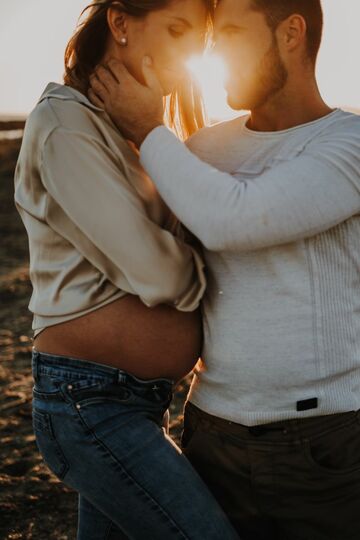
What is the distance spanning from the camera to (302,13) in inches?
79.0

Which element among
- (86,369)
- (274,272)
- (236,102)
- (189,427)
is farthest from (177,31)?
(189,427)

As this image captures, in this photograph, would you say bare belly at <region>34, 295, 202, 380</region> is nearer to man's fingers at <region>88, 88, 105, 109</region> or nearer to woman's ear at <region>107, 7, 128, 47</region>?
man's fingers at <region>88, 88, 105, 109</region>

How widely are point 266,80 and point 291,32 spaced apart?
6.1 inches

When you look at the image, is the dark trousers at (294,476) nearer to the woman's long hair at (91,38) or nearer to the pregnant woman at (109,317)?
the pregnant woman at (109,317)

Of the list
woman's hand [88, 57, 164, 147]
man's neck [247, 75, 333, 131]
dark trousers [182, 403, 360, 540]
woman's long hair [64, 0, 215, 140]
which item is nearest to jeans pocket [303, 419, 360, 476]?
dark trousers [182, 403, 360, 540]

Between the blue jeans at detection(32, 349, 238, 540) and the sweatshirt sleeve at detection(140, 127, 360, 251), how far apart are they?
52 cm

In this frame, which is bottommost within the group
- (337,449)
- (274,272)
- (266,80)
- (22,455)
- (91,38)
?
(22,455)

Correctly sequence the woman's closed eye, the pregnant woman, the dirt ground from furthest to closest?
the dirt ground
the woman's closed eye
the pregnant woman

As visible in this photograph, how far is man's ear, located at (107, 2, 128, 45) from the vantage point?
2088 mm

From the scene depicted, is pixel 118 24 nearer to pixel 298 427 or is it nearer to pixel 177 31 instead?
pixel 177 31

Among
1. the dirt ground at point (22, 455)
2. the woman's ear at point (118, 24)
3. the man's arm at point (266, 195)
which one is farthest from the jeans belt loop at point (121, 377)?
the dirt ground at point (22, 455)

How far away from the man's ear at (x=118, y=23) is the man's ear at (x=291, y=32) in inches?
18.7

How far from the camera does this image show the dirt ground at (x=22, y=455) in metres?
3.10

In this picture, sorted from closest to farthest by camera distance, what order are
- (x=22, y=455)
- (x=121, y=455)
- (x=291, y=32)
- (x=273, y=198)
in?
1. (x=273, y=198)
2. (x=121, y=455)
3. (x=291, y=32)
4. (x=22, y=455)
